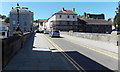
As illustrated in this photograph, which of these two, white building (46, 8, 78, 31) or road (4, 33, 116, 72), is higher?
white building (46, 8, 78, 31)

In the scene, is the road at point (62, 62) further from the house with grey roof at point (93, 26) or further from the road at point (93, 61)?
the house with grey roof at point (93, 26)

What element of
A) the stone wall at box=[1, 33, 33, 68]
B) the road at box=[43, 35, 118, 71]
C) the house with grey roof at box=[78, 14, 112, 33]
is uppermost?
the house with grey roof at box=[78, 14, 112, 33]

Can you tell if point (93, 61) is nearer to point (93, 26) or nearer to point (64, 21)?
point (64, 21)

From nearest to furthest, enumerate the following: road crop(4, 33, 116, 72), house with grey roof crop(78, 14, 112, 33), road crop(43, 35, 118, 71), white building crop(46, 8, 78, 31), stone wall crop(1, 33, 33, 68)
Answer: stone wall crop(1, 33, 33, 68) → road crop(4, 33, 116, 72) → road crop(43, 35, 118, 71) → white building crop(46, 8, 78, 31) → house with grey roof crop(78, 14, 112, 33)

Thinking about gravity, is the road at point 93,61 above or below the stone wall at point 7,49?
below

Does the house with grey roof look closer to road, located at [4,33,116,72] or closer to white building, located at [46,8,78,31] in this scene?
white building, located at [46,8,78,31]

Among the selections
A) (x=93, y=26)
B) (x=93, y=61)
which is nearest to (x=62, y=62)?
(x=93, y=61)

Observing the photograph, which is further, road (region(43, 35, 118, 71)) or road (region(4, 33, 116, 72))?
road (region(43, 35, 118, 71))

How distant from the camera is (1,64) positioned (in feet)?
26.6

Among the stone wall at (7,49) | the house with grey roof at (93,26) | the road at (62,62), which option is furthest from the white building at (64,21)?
the stone wall at (7,49)

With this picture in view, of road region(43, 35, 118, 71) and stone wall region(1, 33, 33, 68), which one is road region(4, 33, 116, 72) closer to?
road region(43, 35, 118, 71)

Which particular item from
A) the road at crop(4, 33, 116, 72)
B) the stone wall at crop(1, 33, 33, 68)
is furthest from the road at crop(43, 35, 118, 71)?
the stone wall at crop(1, 33, 33, 68)

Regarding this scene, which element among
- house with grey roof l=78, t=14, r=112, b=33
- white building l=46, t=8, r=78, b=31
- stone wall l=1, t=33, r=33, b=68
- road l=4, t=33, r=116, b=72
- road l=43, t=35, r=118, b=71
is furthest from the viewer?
house with grey roof l=78, t=14, r=112, b=33

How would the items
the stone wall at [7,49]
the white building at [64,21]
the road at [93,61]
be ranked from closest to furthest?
the stone wall at [7,49]
the road at [93,61]
the white building at [64,21]
